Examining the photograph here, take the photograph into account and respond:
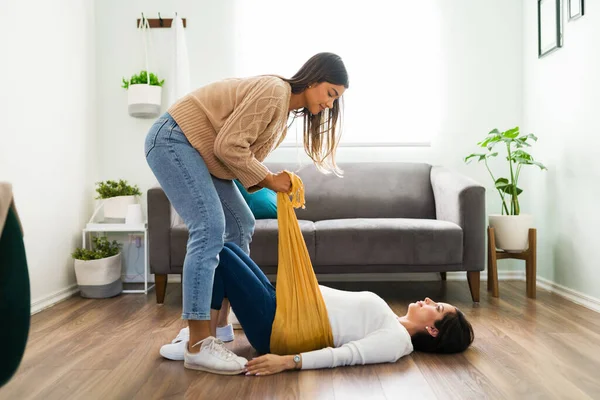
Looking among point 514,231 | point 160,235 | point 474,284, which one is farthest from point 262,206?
point 514,231

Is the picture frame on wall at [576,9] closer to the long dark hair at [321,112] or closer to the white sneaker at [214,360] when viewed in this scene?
the long dark hair at [321,112]

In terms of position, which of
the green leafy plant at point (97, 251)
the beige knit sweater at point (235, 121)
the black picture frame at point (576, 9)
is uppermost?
the black picture frame at point (576, 9)

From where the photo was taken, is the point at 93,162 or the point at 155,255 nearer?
the point at 155,255

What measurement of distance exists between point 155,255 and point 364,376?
56.5 inches

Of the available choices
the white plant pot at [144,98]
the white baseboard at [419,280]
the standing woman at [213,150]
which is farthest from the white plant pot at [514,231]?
the white plant pot at [144,98]

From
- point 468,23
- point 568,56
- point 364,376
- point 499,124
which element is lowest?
point 364,376

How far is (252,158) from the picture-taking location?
1.47 metres

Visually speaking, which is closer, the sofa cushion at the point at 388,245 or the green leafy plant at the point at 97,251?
the sofa cushion at the point at 388,245

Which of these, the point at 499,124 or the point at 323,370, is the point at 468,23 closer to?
the point at 499,124

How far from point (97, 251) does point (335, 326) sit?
1.80 meters

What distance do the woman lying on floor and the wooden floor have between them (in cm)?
4

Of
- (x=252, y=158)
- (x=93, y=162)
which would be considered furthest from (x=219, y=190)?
(x=93, y=162)

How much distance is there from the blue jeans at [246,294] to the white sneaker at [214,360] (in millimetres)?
104

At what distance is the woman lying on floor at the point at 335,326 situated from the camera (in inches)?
56.7
